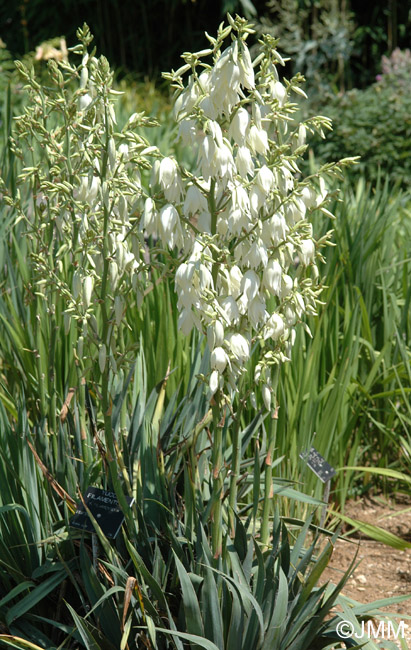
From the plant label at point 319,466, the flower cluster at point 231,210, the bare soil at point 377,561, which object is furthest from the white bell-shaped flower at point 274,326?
the bare soil at point 377,561

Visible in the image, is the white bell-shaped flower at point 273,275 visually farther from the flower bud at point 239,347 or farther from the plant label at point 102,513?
the plant label at point 102,513

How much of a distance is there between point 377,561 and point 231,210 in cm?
153

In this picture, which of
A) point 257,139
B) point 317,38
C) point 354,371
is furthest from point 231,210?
point 317,38

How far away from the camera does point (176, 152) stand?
4.26m

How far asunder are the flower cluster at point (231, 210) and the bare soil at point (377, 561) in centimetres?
90

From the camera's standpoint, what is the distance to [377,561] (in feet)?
7.87

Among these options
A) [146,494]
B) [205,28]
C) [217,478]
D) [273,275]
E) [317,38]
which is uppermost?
[205,28]

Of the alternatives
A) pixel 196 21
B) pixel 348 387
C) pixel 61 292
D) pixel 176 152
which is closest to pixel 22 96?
pixel 176 152

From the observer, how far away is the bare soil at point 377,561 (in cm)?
220

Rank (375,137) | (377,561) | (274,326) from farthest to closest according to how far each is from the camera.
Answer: (375,137) → (377,561) → (274,326)

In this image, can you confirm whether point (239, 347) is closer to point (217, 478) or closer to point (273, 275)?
point (273, 275)

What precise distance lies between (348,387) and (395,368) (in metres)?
0.18

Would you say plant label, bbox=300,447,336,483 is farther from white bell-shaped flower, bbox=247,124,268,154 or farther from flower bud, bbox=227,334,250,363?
white bell-shaped flower, bbox=247,124,268,154

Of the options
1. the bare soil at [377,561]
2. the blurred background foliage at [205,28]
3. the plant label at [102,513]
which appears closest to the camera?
the plant label at [102,513]
